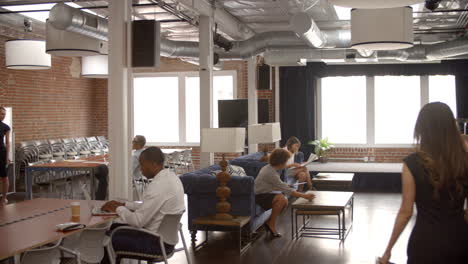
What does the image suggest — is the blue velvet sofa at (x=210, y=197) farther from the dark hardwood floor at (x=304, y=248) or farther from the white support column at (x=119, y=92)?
the white support column at (x=119, y=92)

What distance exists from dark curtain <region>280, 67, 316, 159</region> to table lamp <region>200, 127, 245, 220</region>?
828cm

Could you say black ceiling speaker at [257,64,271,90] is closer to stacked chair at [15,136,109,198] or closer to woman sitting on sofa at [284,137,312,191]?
woman sitting on sofa at [284,137,312,191]

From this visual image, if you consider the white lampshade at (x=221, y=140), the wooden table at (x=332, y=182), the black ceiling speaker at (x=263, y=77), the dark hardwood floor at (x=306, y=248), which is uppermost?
the black ceiling speaker at (x=263, y=77)

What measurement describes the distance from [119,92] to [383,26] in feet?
11.2

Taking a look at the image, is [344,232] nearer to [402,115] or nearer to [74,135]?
[402,115]

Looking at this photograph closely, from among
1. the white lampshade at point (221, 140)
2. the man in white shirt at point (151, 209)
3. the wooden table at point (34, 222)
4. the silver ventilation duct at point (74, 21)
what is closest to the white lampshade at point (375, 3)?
the man in white shirt at point (151, 209)

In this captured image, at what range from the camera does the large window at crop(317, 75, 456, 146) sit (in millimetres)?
14727

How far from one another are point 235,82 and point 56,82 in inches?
184

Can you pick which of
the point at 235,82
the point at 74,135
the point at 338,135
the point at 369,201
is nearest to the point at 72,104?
the point at 74,135

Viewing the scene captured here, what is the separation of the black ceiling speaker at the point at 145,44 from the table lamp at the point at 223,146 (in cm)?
102

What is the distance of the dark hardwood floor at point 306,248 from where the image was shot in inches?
253

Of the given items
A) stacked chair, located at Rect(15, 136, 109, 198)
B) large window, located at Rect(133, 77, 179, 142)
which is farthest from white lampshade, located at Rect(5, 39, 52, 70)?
large window, located at Rect(133, 77, 179, 142)

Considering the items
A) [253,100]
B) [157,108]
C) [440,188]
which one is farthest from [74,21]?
[157,108]

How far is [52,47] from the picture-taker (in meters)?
8.12
